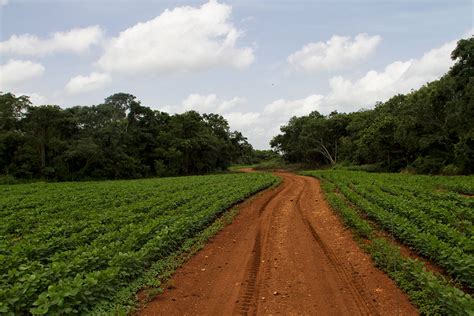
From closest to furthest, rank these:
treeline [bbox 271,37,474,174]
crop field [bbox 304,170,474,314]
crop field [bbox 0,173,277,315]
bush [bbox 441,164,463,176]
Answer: crop field [bbox 0,173,277,315] < crop field [bbox 304,170,474,314] < treeline [bbox 271,37,474,174] < bush [bbox 441,164,463,176]

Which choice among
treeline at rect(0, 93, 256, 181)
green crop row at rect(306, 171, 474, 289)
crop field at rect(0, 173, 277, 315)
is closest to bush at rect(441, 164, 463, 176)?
green crop row at rect(306, 171, 474, 289)

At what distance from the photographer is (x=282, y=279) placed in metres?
7.71

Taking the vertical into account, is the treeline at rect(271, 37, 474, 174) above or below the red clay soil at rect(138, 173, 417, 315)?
above

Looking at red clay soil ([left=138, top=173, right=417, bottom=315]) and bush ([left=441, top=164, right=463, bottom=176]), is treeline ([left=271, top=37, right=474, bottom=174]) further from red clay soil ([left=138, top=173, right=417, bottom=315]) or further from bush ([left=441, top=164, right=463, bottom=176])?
red clay soil ([left=138, top=173, right=417, bottom=315])

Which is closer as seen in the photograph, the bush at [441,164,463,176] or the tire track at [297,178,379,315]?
the tire track at [297,178,379,315]

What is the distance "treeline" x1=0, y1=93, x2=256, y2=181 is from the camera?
49.2 metres

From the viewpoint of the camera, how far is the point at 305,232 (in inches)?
480

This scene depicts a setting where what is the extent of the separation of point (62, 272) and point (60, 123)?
5173cm

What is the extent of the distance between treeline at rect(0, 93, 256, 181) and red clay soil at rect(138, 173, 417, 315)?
45797 millimetres

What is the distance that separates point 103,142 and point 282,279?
5241cm

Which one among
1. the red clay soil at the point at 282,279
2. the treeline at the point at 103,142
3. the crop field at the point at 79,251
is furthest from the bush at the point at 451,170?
the treeline at the point at 103,142

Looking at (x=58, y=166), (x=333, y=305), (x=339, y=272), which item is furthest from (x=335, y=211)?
(x=58, y=166)

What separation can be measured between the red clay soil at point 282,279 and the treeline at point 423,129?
85.0ft

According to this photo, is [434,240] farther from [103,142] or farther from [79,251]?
[103,142]
